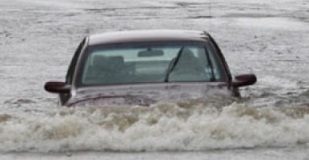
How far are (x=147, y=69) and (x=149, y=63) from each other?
12cm

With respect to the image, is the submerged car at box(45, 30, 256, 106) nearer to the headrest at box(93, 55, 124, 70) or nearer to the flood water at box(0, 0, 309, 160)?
the headrest at box(93, 55, 124, 70)

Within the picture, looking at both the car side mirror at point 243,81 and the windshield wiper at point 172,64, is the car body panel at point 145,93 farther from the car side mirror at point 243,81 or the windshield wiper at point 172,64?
the windshield wiper at point 172,64

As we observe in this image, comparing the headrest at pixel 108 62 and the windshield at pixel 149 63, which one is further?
the headrest at pixel 108 62


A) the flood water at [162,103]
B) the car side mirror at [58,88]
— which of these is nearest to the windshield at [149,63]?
the car side mirror at [58,88]

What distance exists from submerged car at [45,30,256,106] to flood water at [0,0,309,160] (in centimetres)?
23

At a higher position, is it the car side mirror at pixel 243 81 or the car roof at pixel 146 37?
the car roof at pixel 146 37

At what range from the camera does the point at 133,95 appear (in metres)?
9.75

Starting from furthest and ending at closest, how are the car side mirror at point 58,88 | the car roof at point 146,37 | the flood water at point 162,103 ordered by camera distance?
the car roof at point 146,37
the car side mirror at point 58,88
the flood water at point 162,103

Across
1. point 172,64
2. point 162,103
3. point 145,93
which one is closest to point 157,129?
point 162,103

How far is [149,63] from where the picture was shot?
35.0 feet

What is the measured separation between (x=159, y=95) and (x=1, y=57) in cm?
1414

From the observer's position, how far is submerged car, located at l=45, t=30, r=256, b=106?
9.91 m

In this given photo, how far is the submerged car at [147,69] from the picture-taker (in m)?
9.91

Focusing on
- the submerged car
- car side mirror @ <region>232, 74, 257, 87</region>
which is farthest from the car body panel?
car side mirror @ <region>232, 74, 257, 87</region>
